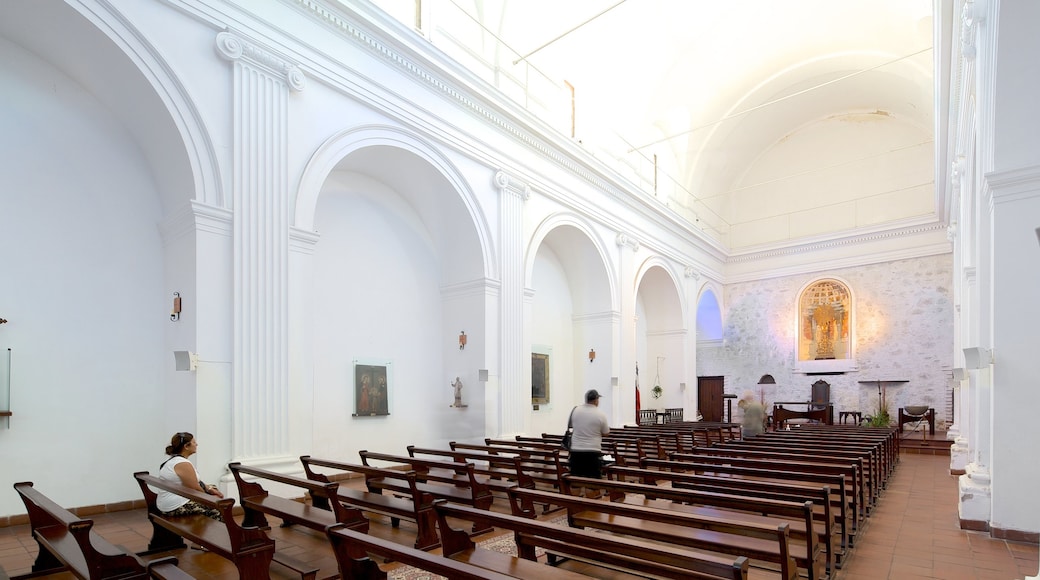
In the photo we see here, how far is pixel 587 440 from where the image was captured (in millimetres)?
6930

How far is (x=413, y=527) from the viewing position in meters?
5.89

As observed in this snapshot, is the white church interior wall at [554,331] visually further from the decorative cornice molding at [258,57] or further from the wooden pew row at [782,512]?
the wooden pew row at [782,512]

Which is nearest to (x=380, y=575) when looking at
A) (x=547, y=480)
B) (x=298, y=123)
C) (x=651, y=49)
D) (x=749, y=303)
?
(x=547, y=480)

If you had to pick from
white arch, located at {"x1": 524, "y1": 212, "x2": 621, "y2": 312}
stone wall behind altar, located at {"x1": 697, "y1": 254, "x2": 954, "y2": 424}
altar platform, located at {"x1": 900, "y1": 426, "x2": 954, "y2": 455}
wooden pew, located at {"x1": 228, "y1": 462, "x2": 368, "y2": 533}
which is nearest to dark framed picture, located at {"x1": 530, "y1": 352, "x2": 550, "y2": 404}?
white arch, located at {"x1": 524, "y1": 212, "x2": 621, "y2": 312}

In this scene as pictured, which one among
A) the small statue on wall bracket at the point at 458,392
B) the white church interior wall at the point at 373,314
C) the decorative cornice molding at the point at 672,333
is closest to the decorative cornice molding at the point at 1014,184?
the small statue on wall bracket at the point at 458,392

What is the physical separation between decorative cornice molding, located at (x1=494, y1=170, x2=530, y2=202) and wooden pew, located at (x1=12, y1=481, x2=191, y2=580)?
8.48 metres

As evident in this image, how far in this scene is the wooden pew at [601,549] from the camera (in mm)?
3102

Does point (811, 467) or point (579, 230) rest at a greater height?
point (579, 230)

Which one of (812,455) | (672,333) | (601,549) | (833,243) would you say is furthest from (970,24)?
(833,243)

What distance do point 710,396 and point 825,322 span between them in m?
4.46

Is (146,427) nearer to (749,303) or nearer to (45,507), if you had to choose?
(45,507)

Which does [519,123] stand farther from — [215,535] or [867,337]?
[867,337]

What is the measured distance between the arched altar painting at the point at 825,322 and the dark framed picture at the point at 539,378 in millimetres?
10071

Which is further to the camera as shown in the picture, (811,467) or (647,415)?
(647,415)
